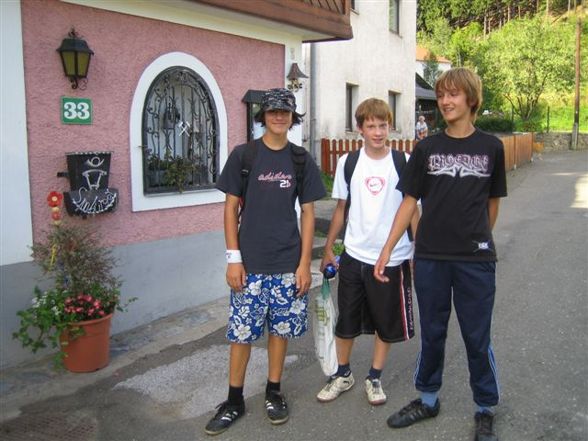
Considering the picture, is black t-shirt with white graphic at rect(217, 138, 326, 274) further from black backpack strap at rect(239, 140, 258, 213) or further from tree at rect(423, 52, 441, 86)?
tree at rect(423, 52, 441, 86)

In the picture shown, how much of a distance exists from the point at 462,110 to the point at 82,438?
9.04ft

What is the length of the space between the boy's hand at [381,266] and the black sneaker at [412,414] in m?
0.73

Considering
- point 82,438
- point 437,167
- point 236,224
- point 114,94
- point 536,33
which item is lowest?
point 82,438

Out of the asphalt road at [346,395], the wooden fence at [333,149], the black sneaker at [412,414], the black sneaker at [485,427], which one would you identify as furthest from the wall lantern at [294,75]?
the wooden fence at [333,149]

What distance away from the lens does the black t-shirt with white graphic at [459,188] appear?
3.05m

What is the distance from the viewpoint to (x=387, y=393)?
12.6 ft

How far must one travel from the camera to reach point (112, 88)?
4.93 metres

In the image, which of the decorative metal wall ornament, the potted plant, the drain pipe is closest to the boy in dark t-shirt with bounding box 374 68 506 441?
the potted plant

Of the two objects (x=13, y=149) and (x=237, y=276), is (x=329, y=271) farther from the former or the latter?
(x=13, y=149)

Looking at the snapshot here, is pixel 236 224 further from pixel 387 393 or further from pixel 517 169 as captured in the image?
pixel 517 169

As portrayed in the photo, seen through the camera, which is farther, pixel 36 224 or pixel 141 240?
pixel 141 240

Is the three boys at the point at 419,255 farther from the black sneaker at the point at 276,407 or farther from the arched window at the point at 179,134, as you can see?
the arched window at the point at 179,134

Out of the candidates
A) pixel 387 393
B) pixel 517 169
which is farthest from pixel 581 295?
pixel 517 169

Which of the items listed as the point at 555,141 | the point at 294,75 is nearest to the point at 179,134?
the point at 294,75
